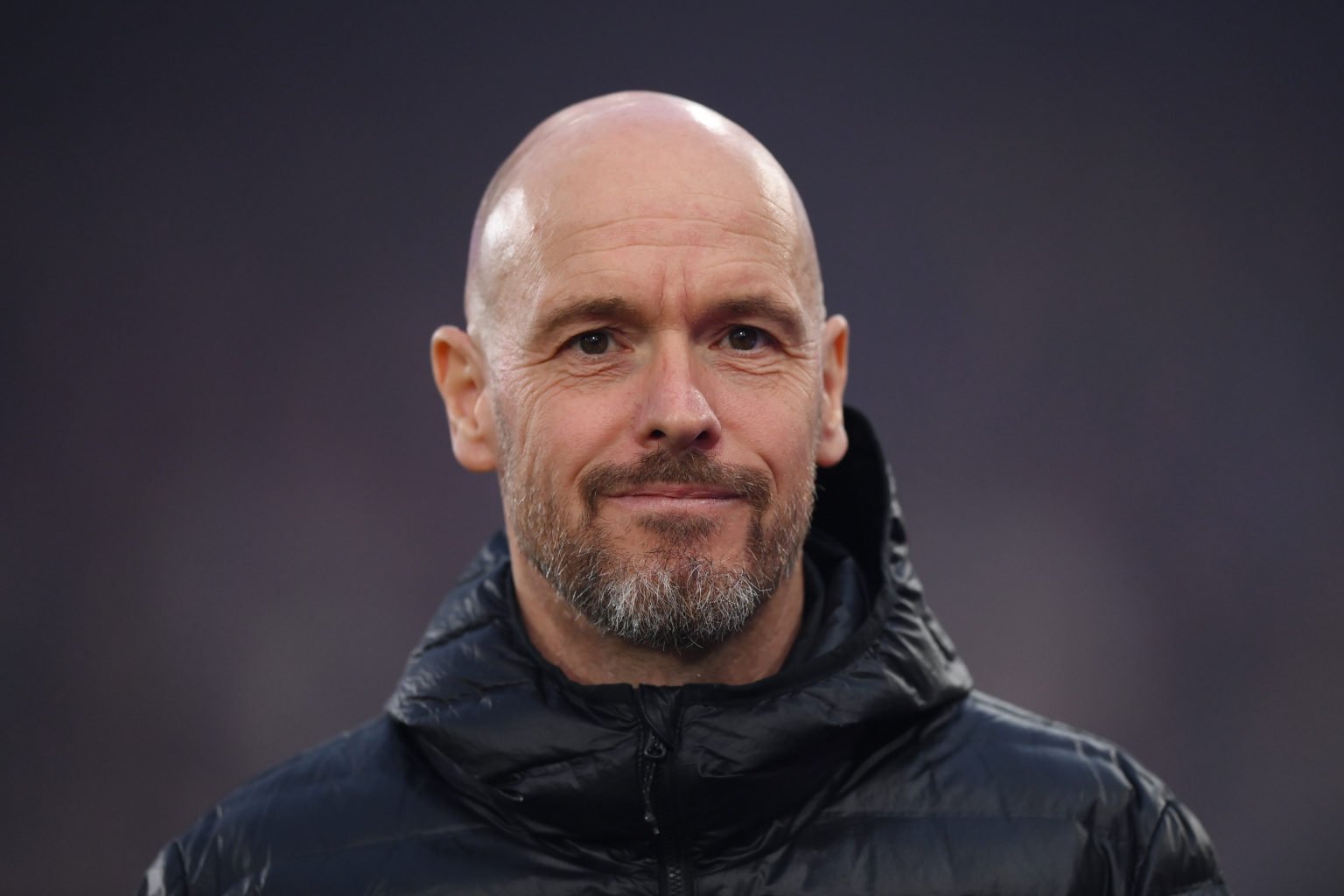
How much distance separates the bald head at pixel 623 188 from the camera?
1.92 metres

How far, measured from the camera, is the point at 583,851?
6.13 ft

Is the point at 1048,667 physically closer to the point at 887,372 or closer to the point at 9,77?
the point at 887,372

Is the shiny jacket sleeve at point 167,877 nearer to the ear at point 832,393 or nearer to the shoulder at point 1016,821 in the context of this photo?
the shoulder at point 1016,821

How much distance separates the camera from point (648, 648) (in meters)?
1.95

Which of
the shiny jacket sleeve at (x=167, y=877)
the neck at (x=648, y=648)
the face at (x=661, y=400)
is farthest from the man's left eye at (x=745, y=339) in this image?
the shiny jacket sleeve at (x=167, y=877)

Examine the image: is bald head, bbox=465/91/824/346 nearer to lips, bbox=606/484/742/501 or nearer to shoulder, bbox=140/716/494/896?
lips, bbox=606/484/742/501

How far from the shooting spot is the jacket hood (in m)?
1.81

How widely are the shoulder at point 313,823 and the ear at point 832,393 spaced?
0.73 meters

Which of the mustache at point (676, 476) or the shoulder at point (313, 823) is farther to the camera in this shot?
the shoulder at point (313, 823)

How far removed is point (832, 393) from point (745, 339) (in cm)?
27

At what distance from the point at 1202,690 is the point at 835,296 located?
4.72 feet

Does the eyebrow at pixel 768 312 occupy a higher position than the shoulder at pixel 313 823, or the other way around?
the eyebrow at pixel 768 312

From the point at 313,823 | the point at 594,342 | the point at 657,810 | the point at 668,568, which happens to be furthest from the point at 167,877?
the point at 594,342

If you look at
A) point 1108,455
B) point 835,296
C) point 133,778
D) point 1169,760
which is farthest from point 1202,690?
point 133,778
